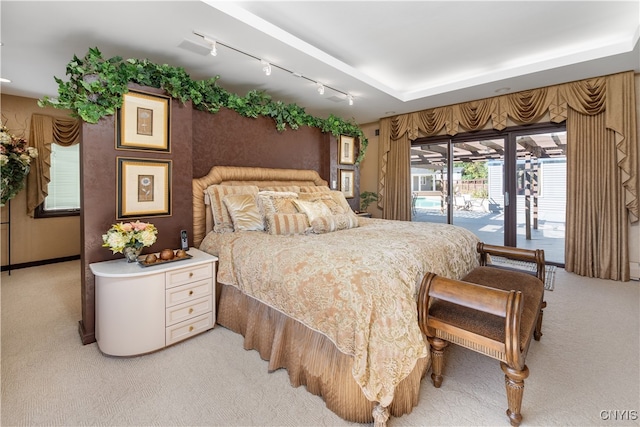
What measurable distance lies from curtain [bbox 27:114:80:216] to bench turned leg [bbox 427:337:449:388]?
5524 millimetres

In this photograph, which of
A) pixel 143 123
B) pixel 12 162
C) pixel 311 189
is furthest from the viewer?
pixel 311 189

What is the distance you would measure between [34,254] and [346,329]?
555 centimetres

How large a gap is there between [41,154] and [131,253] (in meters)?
3.69

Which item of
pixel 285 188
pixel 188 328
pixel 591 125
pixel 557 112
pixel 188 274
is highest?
pixel 557 112

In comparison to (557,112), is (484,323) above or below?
below

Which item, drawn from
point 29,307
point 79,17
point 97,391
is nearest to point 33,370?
point 97,391

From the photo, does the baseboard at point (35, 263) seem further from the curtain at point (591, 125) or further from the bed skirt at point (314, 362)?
the curtain at point (591, 125)

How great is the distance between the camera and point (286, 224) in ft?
9.15

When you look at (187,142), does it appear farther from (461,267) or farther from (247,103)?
(461,267)

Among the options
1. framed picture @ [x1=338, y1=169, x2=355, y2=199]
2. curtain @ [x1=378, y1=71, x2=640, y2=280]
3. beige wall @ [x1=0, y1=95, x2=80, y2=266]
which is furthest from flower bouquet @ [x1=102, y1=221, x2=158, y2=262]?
curtain @ [x1=378, y1=71, x2=640, y2=280]

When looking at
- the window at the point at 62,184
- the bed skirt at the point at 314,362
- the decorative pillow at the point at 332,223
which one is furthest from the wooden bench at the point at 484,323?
the window at the point at 62,184

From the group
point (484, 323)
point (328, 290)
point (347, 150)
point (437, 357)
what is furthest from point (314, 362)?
point (347, 150)

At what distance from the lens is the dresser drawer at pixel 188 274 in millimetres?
2277

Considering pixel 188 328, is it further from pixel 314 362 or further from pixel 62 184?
pixel 62 184
